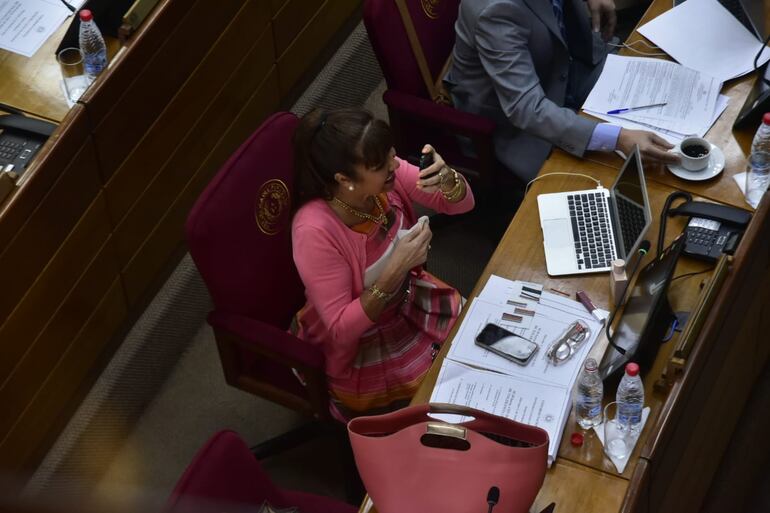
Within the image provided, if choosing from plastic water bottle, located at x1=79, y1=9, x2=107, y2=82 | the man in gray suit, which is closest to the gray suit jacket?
the man in gray suit

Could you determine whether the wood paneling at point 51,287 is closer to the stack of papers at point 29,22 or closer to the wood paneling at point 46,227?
the wood paneling at point 46,227

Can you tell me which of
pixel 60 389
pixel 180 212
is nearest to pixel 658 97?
pixel 180 212

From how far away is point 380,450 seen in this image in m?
1.67

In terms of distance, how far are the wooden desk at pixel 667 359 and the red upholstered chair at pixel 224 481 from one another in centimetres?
26

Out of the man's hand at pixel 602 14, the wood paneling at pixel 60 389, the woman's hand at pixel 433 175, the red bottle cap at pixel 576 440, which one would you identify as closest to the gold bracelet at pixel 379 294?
the woman's hand at pixel 433 175

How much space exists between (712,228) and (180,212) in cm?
177

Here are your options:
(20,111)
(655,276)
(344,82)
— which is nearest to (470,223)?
(344,82)

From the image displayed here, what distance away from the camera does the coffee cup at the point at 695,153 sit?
244 centimetres

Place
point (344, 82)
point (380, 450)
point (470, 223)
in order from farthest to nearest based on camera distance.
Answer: point (344, 82) → point (470, 223) → point (380, 450)

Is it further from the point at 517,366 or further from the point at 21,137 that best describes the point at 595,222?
the point at 21,137

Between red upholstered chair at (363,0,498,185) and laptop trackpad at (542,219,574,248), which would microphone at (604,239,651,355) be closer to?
laptop trackpad at (542,219,574,248)

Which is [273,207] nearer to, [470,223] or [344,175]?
[344,175]

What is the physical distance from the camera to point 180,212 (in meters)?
3.20

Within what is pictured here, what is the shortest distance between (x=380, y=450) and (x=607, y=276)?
2.89 ft
